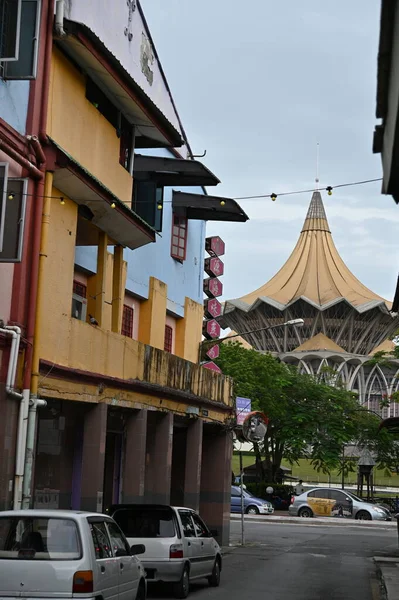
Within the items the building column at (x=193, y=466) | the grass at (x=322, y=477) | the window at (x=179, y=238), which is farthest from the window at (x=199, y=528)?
the grass at (x=322, y=477)

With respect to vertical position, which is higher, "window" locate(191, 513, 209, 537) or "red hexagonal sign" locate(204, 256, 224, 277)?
"red hexagonal sign" locate(204, 256, 224, 277)

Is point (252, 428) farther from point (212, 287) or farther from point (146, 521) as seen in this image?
point (146, 521)

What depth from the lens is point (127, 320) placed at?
86.3 feet

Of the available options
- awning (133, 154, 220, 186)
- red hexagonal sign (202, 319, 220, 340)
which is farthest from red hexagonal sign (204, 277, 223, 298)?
awning (133, 154, 220, 186)

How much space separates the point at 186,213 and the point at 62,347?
1238cm

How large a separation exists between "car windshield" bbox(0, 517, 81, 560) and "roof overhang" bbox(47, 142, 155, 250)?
827 centimetres

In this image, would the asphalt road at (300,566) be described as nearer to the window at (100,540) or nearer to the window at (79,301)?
the window at (100,540)

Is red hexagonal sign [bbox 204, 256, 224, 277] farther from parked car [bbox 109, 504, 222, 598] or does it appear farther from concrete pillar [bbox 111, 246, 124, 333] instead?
parked car [bbox 109, 504, 222, 598]

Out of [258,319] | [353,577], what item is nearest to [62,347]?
[353,577]

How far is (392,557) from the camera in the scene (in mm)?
27781

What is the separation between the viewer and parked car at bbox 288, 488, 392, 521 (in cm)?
4859

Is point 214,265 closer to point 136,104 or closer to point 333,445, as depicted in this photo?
point 136,104

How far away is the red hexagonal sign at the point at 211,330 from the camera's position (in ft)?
110

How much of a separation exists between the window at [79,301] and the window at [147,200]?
4092mm
